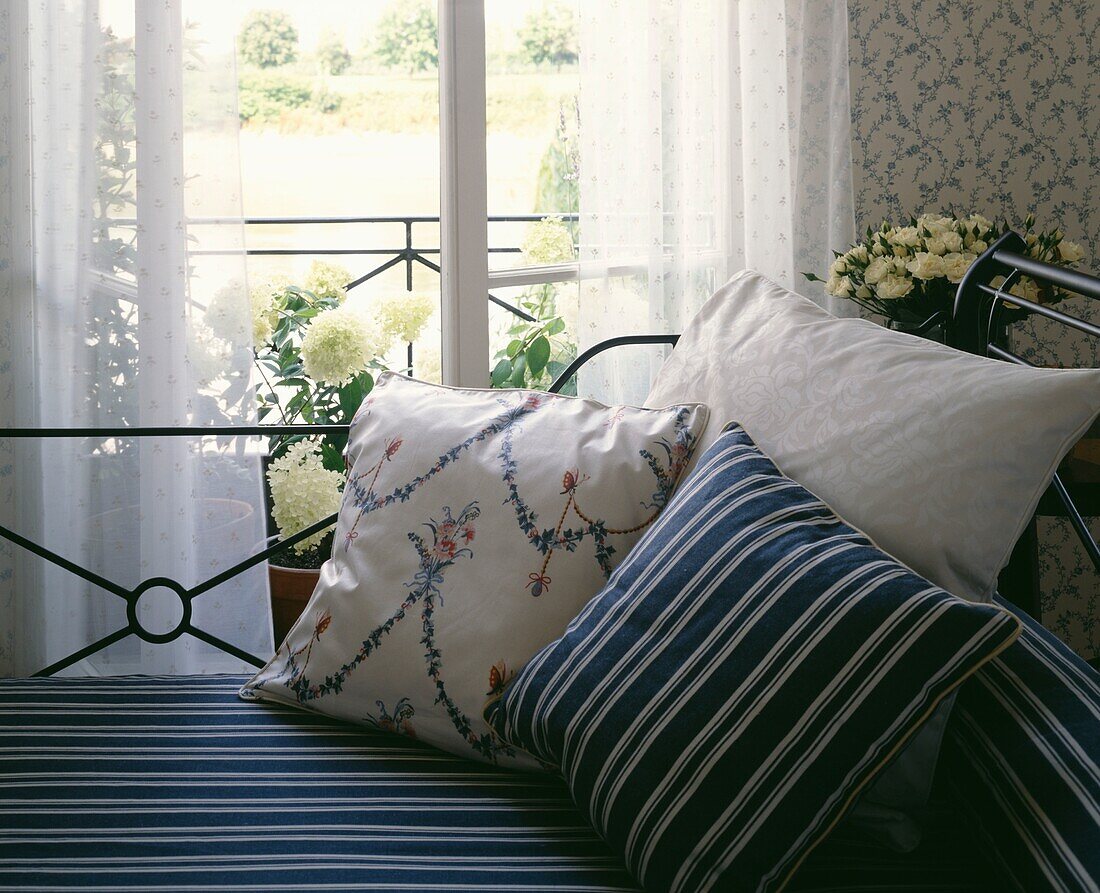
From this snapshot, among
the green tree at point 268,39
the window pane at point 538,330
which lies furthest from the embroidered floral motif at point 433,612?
the green tree at point 268,39

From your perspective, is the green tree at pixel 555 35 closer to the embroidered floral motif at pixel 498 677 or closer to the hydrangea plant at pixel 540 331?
the hydrangea plant at pixel 540 331

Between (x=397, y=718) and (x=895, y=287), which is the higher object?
(x=895, y=287)

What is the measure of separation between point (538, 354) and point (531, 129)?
1.69 ft

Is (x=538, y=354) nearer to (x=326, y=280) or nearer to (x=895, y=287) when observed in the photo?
(x=326, y=280)

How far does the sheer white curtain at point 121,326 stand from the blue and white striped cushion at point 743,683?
4.53 feet

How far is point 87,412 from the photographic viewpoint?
6.91 feet

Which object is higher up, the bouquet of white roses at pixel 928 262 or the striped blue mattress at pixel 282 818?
the bouquet of white roses at pixel 928 262

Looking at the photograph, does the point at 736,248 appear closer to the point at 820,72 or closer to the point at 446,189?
the point at 820,72

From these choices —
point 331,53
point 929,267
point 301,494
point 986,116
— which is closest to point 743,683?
point 929,267

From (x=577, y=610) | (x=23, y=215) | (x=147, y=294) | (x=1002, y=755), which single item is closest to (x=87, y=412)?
(x=147, y=294)

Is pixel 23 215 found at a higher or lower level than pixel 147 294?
higher

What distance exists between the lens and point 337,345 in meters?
2.34

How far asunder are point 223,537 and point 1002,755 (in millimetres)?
1737

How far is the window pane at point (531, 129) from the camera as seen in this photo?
91.6 inches
